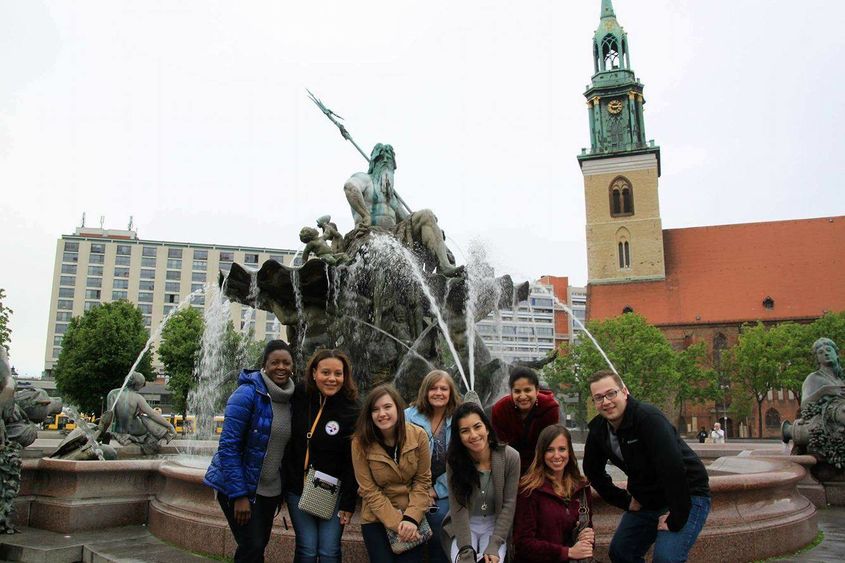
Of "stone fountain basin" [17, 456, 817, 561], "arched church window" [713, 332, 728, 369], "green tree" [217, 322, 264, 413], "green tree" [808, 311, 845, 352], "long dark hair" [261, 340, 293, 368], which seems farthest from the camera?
"arched church window" [713, 332, 728, 369]

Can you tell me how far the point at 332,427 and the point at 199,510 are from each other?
2.40m

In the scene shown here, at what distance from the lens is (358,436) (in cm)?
359

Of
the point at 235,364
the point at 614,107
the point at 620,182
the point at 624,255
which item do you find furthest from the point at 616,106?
the point at 235,364

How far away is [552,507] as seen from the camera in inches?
141

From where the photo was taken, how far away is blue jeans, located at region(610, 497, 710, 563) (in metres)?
3.46

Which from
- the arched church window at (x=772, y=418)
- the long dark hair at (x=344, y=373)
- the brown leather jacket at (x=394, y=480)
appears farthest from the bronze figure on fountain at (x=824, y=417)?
the arched church window at (x=772, y=418)

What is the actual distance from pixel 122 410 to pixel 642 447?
790 cm

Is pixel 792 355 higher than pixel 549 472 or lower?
higher

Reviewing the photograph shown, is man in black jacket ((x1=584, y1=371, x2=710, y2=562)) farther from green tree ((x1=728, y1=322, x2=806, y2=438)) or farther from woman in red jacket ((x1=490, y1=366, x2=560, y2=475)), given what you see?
green tree ((x1=728, y1=322, x2=806, y2=438))

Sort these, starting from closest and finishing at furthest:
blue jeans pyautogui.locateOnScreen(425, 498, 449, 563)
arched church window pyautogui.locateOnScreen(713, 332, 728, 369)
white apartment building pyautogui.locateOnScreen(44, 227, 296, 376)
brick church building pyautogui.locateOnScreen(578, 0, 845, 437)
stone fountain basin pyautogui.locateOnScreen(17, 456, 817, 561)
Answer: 1. blue jeans pyautogui.locateOnScreen(425, 498, 449, 563)
2. stone fountain basin pyautogui.locateOnScreen(17, 456, 817, 561)
3. arched church window pyautogui.locateOnScreen(713, 332, 728, 369)
4. brick church building pyautogui.locateOnScreen(578, 0, 845, 437)
5. white apartment building pyautogui.locateOnScreen(44, 227, 296, 376)

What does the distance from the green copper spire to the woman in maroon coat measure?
196ft

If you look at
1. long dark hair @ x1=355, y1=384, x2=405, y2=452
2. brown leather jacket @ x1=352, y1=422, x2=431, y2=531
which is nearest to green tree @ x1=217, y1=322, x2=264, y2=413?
long dark hair @ x1=355, y1=384, x2=405, y2=452

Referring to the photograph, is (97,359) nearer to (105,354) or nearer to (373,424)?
(105,354)

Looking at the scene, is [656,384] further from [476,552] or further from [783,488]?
[476,552]
